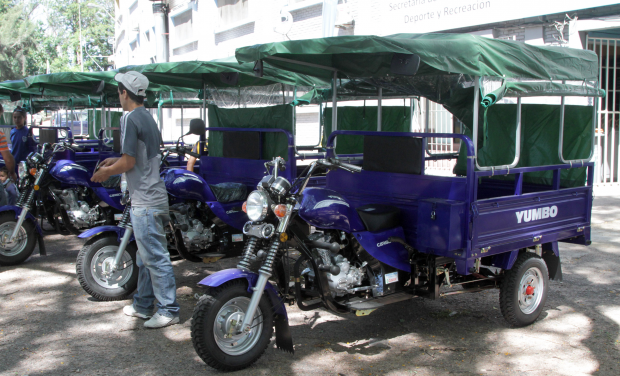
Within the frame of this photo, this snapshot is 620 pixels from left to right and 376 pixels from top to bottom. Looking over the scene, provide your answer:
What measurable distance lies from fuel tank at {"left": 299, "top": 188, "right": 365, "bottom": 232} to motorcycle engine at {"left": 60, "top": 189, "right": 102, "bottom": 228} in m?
3.98

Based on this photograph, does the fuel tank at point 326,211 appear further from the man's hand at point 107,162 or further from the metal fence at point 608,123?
the metal fence at point 608,123

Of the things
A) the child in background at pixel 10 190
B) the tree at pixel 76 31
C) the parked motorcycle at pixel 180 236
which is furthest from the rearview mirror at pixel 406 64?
the tree at pixel 76 31

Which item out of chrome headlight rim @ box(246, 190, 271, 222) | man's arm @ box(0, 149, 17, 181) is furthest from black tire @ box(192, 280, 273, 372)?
man's arm @ box(0, 149, 17, 181)

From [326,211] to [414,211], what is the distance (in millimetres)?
937

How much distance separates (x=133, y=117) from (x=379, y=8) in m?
10.1

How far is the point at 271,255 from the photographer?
3678 mm

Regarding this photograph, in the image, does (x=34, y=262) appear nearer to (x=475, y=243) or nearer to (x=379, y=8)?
(x=475, y=243)

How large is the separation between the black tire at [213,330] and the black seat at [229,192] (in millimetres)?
2182

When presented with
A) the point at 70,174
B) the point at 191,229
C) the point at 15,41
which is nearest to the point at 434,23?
the point at 70,174

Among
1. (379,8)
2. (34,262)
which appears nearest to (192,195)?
(34,262)

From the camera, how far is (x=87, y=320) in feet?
15.7

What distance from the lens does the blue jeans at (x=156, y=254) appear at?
14.4 ft

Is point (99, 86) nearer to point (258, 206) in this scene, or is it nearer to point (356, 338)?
point (258, 206)

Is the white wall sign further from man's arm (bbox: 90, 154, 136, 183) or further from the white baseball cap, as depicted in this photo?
man's arm (bbox: 90, 154, 136, 183)
